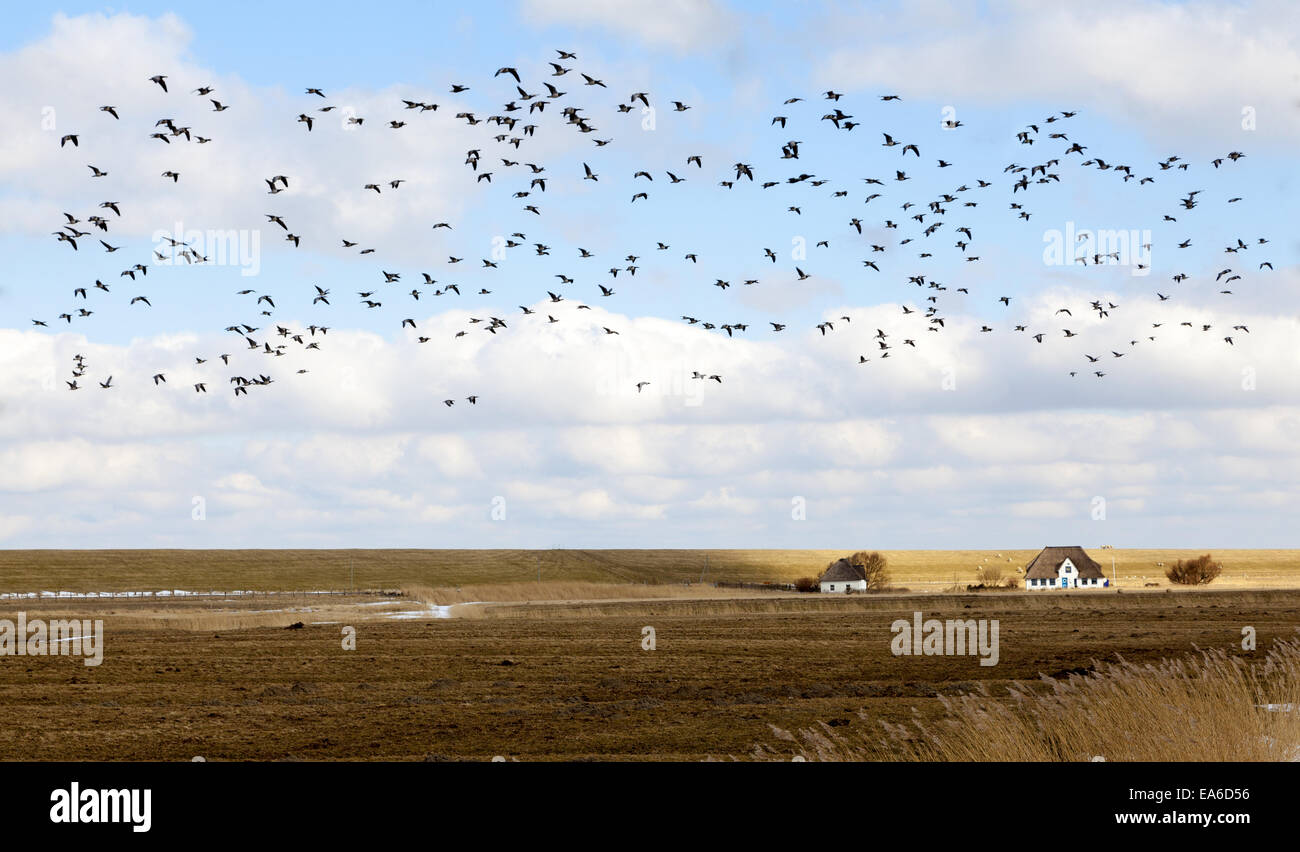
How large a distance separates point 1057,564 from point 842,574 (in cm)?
3365

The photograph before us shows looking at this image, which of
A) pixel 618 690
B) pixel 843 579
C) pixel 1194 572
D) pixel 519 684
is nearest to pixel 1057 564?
pixel 1194 572

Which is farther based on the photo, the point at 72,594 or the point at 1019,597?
the point at 72,594

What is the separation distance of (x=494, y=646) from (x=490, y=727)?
3158 centimetres

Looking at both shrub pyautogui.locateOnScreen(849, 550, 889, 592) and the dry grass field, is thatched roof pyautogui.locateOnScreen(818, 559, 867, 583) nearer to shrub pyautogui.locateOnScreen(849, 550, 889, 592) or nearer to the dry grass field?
shrub pyautogui.locateOnScreen(849, 550, 889, 592)

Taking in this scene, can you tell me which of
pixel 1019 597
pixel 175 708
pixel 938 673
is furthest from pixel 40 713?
pixel 1019 597

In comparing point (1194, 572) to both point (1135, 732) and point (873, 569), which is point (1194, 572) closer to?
point (873, 569)

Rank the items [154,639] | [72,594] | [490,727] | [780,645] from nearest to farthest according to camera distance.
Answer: [490,727] → [780,645] → [154,639] → [72,594]

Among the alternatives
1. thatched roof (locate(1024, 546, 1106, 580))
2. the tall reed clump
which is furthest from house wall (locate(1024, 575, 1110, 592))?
the tall reed clump

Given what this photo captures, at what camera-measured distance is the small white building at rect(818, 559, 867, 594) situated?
173m

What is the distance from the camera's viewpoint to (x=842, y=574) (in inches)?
6885

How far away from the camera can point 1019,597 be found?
12669cm
